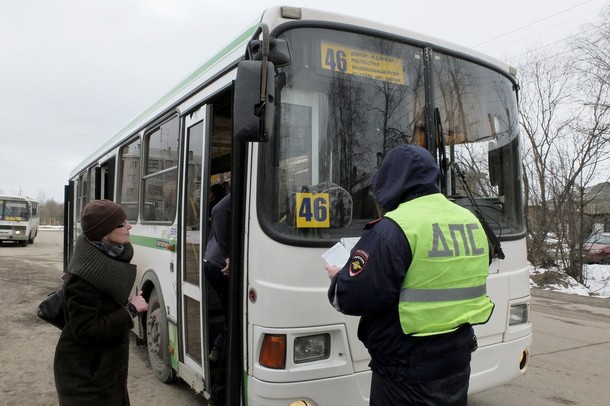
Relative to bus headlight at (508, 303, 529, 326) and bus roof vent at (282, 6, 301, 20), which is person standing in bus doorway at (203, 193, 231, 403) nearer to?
bus roof vent at (282, 6, 301, 20)

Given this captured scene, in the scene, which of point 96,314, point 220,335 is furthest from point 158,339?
point 96,314

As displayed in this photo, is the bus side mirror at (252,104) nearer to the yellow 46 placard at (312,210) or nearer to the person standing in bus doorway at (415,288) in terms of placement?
the yellow 46 placard at (312,210)

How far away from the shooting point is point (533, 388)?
466 centimetres

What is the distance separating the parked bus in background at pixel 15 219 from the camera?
79.8 feet

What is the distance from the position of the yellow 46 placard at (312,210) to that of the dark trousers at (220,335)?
2.94 ft

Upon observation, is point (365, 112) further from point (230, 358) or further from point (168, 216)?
point (168, 216)

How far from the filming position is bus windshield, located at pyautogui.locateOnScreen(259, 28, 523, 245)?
279 cm

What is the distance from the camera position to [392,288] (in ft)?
6.44

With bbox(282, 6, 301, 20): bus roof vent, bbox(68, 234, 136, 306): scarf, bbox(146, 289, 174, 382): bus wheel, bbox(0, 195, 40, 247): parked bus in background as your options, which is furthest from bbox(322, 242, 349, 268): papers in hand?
bbox(0, 195, 40, 247): parked bus in background

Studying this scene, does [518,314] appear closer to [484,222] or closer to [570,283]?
[484,222]

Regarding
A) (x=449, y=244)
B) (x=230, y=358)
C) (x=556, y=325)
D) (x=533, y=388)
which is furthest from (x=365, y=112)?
(x=556, y=325)

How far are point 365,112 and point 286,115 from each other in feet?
1.78

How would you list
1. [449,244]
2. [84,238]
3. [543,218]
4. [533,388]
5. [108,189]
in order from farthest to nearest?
[543,218]
[108,189]
[533,388]
[84,238]
[449,244]

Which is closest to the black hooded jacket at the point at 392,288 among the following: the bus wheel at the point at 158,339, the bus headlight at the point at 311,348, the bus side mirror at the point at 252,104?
the bus headlight at the point at 311,348
